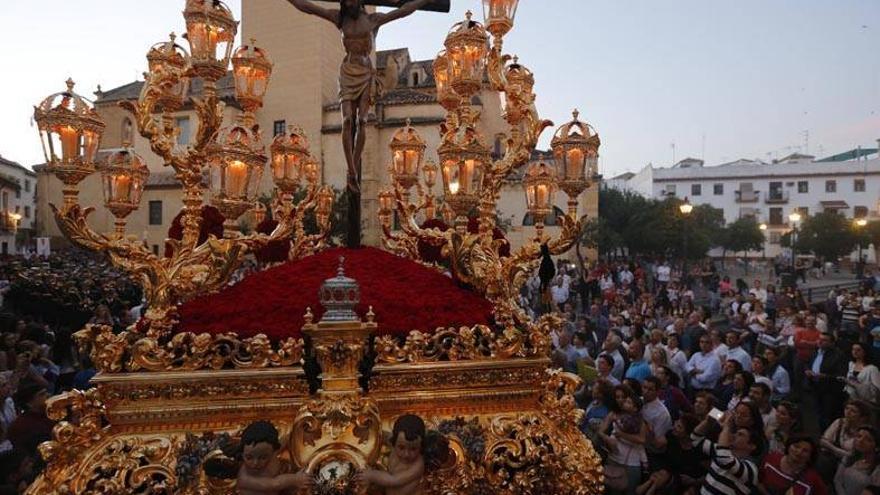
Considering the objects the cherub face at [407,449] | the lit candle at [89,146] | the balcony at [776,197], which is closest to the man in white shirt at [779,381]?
the cherub face at [407,449]

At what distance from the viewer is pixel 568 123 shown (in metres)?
4.65

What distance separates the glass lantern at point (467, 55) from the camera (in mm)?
4949

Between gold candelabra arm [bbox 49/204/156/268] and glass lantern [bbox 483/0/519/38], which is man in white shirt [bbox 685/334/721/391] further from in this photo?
gold candelabra arm [bbox 49/204/156/268]

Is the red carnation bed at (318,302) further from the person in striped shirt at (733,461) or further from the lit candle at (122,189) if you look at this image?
the person in striped shirt at (733,461)

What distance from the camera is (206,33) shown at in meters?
4.39

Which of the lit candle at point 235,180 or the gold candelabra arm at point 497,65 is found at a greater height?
the gold candelabra arm at point 497,65

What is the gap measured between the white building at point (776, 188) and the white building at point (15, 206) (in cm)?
5290

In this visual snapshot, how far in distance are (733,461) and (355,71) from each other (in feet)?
15.3

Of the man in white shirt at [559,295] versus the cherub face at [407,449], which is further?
the man in white shirt at [559,295]

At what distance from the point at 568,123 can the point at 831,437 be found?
3544 millimetres

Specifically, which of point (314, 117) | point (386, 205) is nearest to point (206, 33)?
A: point (386, 205)

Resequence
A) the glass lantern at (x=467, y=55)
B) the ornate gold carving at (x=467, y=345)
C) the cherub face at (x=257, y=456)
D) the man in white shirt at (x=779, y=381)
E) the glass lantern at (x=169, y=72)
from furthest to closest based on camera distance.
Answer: the man in white shirt at (x=779, y=381) < the glass lantern at (x=467, y=55) < the glass lantern at (x=169, y=72) < the ornate gold carving at (x=467, y=345) < the cherub face at (x=257, y=456)

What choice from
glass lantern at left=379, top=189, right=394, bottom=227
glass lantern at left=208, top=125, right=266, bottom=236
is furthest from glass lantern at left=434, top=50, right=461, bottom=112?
glass lantern at left=379, top=189, right=394, bottom=227

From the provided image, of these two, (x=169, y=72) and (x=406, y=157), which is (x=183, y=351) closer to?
(x=169, y=72)
